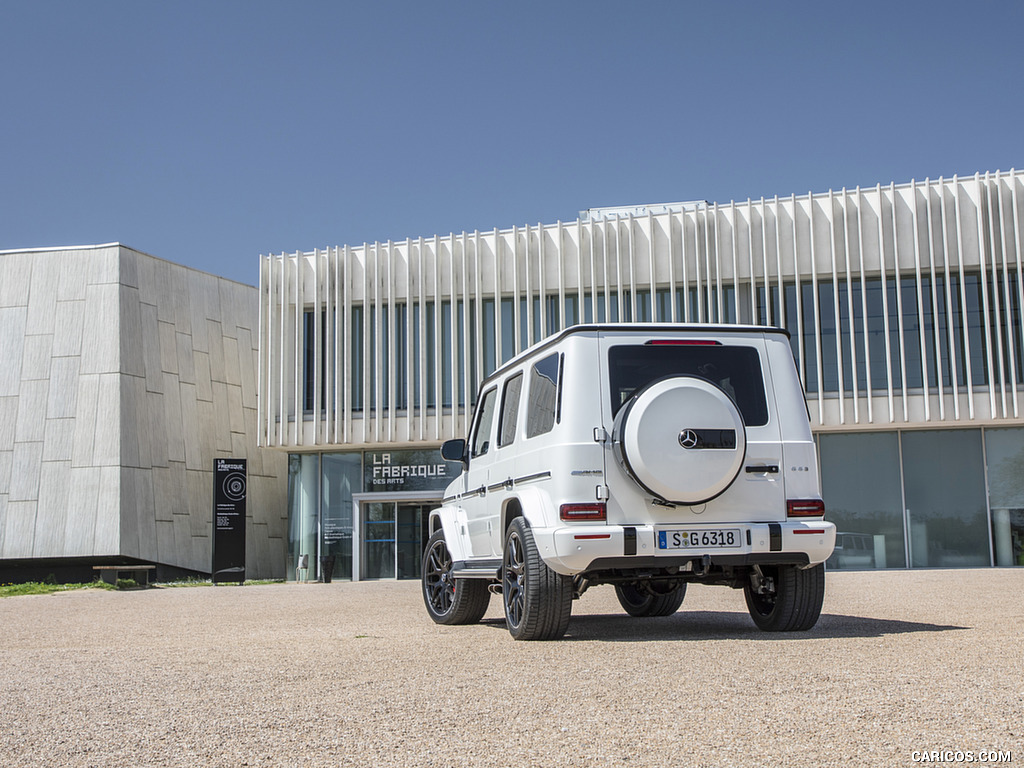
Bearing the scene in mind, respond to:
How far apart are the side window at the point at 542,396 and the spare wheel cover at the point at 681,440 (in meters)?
0.53

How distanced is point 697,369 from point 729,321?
736 inches

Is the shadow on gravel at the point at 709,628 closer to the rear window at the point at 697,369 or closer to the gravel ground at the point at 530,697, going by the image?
the gravel ground at the point at 530,697

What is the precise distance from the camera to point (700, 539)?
6.85 m

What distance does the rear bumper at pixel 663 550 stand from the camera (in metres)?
6.65

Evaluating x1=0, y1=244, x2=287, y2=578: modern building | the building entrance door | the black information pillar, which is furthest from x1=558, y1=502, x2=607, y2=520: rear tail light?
x1=0, y1=244, x2=287, y2=578: modern building

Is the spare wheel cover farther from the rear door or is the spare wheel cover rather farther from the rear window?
the rear window

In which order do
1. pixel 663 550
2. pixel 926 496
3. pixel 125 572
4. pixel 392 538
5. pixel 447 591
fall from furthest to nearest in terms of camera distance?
pixel 392 538 → pixel 125 572 → pixel 926 496 → pixel 447 591 → pixel 663 550

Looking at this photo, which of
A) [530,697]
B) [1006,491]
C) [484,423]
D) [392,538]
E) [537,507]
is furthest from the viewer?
[392,538]

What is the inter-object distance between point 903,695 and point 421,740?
1.98 metres

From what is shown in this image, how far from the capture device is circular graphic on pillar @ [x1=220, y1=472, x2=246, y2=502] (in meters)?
25.9

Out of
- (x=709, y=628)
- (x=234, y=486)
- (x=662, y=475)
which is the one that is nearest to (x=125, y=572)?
(x=234, y=486)

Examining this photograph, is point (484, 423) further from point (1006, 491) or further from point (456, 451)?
point (1006, 491)

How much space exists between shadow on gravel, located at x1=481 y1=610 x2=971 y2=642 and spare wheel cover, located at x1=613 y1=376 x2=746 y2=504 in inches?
41.2

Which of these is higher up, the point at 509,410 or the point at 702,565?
the point at 509,410
